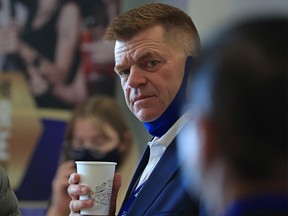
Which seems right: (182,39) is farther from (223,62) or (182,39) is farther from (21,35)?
(21,35)

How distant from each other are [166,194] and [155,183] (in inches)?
2.3

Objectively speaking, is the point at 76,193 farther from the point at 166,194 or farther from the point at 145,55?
the point at 145,55

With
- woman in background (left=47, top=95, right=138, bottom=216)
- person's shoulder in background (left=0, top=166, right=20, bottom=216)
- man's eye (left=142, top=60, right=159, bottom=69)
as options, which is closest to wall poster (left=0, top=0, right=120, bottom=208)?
woman in background (left=47, top=95, right=138, bottom=216)

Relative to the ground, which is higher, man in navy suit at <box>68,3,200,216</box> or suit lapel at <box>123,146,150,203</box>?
man in navy suit at <box>68,3,200,216</box>

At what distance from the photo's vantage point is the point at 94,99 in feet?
11.4

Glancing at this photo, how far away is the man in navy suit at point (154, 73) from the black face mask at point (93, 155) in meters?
1.76

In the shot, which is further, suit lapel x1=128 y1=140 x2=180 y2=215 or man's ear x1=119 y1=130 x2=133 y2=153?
man's ear x1=119 y1=130 x2=133 y2=153

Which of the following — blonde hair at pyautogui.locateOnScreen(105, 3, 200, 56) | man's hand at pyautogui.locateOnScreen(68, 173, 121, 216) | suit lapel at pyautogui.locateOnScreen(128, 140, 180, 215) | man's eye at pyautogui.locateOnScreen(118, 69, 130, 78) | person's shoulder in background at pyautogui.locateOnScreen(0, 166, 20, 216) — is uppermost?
blonde hair at pyautogui.locateOnScreen(105, 3, 200, 56)

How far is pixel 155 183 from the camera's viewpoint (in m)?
1.36

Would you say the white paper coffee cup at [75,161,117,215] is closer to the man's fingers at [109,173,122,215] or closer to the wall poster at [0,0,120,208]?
the man's fingers at [109,173,122,215]

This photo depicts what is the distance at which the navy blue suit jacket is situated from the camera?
125 centimetres

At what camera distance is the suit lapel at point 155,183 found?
4.36 feet

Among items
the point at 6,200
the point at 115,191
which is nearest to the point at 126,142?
the point at 6,200

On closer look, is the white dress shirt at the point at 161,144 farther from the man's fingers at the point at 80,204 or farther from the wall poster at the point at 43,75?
the wall poster at the point at 43,75
